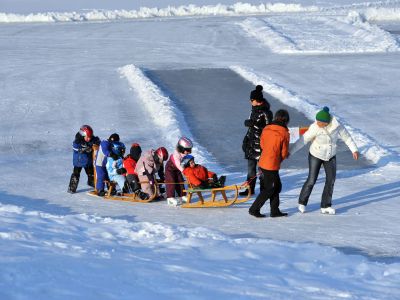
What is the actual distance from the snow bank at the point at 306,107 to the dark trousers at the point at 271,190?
448 cm

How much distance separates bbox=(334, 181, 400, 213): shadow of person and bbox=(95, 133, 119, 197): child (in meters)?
3.47

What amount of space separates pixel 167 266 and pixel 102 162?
5001 mm

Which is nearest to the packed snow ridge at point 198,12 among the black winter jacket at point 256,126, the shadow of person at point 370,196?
the shadow of person at point 370,196

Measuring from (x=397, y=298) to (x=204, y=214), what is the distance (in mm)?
4374

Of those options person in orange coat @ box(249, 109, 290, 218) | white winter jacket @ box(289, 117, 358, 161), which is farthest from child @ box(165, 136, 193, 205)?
white winter jacket @ box(289, 117, 358, 161)

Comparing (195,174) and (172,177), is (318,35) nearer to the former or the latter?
(172,177)

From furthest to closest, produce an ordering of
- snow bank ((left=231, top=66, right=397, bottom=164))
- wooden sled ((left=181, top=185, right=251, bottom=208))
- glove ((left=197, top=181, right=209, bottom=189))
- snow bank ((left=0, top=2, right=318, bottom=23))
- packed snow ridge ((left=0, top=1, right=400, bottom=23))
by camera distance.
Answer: snow bank ((left=0, top=2, right=318, bottom=23)) < packed snow ridge ((left=0, top=1, right=400, bottom=23)) < snow bank ((left=231, top=66, right=397, bottom=164)) < glove ((left=197, top=181, right=209, bottom=189)) < wooden sled ((left=181, top=185, right=251, bottom=208))

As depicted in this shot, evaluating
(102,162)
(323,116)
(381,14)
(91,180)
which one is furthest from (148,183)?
(381,14)

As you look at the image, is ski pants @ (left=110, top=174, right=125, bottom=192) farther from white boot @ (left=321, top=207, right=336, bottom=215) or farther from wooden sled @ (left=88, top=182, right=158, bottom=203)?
white boot @ (left=321, top=207, right=336, bottom=215)

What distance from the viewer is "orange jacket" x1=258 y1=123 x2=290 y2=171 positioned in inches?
388

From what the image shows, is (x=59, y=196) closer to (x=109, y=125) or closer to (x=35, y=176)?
(x=35, y=176)

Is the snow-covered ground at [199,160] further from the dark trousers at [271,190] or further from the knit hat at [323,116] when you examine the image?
the knit hat at [323,116]

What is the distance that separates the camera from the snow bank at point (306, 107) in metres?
14.7

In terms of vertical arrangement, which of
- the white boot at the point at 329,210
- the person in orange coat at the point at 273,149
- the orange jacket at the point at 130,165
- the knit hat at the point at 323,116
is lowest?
the white boot at the point at 329,210
